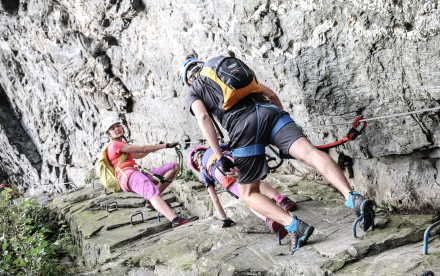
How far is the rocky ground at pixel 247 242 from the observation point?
3438 millimetres

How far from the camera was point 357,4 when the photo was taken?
4383mm

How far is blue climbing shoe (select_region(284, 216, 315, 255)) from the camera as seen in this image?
3846 mm

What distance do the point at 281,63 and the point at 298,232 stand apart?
279 centimetres

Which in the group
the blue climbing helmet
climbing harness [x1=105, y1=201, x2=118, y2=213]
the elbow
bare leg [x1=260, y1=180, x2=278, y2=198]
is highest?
the blue climbing helmet

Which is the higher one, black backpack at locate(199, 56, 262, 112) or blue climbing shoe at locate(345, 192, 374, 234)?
black backpack at locate(199, 56, 262, 112)

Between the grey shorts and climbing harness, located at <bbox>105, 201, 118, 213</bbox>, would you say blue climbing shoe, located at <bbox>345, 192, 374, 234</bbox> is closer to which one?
the grey shorts

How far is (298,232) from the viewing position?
3.90 metres

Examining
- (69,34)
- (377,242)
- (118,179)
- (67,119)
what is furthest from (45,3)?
(377,242)

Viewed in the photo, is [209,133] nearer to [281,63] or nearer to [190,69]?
[190,69]

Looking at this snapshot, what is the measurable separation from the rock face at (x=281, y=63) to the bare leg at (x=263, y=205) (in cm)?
157

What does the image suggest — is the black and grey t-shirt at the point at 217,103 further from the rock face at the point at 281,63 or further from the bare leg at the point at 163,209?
the bare leg at the point at 163,209

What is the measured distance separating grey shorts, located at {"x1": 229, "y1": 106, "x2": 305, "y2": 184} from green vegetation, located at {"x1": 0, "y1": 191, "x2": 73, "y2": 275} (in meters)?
3.57

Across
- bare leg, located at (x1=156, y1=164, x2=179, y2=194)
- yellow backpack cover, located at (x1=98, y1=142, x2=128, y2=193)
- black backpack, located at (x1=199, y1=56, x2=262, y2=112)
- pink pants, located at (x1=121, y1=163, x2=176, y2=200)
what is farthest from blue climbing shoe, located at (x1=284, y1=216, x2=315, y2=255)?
bare leg, located at (x1=156, y1=164, x2=179, y2=194)

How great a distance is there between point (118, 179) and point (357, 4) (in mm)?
5107
